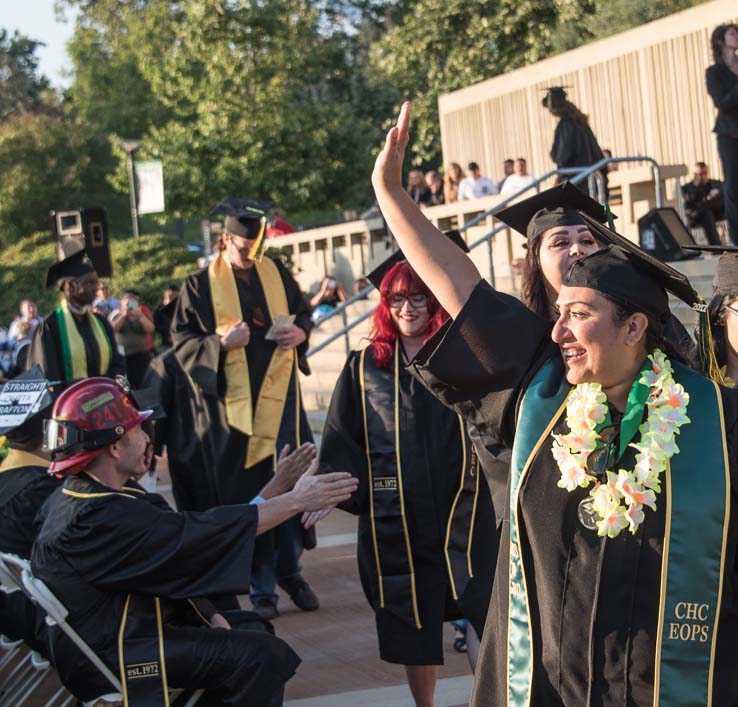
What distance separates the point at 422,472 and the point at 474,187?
45.3ft

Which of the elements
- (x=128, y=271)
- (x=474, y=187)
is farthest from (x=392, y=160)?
(x=128, y=271)

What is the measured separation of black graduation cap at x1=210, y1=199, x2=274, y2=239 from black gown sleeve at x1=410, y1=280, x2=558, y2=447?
14.1ft

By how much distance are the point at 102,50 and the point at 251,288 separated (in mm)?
41798

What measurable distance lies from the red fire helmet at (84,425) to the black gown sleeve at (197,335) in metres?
2.62

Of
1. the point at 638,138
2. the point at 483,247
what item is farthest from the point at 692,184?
the point at 638,138

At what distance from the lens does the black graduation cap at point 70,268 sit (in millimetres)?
8273

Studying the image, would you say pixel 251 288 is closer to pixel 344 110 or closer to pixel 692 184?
pixel 692 184

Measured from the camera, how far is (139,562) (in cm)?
421

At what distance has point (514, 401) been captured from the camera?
9.70ft

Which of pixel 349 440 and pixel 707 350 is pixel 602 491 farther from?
pixel 349 440

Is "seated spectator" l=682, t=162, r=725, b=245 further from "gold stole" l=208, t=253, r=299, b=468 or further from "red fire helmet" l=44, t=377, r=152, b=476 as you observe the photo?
"red fire helmet" l=44, t=377, r=152, b=476

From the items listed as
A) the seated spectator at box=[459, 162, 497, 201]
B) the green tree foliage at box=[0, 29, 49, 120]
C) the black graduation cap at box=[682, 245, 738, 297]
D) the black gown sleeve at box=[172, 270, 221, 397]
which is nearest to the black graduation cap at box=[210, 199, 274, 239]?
the black gown sleeve at box=[172, 270, 221, 397]

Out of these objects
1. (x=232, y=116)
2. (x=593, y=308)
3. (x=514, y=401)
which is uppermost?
(x=232, y=116)

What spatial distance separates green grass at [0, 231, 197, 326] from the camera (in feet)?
91.5
